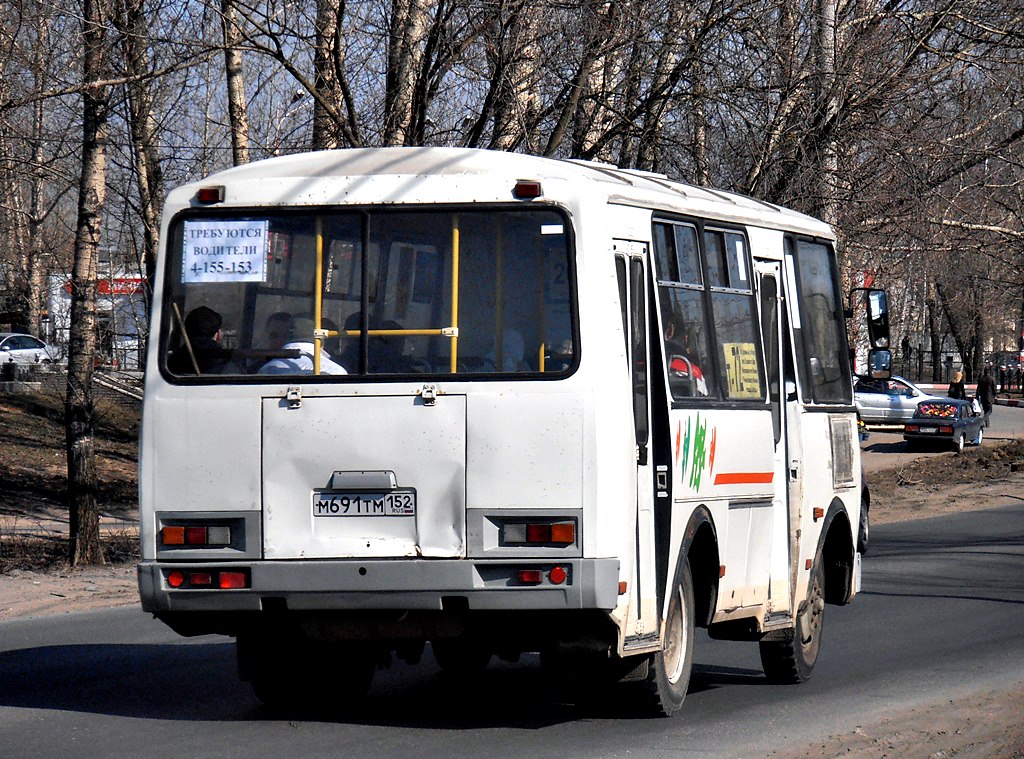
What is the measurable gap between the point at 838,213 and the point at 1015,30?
2961mm

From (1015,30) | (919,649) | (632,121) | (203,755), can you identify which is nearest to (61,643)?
(203,755)

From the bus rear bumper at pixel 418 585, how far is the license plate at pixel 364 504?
22 centimetres

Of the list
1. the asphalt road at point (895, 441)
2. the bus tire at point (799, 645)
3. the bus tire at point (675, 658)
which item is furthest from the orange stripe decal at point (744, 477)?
the asphalt road at point (895, 441)

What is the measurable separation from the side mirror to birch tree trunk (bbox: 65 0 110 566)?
8.75 metres

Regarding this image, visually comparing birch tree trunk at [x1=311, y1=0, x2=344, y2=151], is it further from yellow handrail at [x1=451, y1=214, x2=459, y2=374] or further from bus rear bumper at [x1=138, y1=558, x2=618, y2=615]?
bus rear bumper at [x1=138, y1=558, x2=618, y2=615]

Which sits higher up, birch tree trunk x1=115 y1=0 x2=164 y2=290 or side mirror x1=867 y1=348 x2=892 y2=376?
birch tree trunk x1=115 y1=0 x2=164 y2=290

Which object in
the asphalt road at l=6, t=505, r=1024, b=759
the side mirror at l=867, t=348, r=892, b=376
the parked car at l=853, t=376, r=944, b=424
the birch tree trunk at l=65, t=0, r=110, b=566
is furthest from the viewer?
the parked car at l=853, t=376, r=944, b=424

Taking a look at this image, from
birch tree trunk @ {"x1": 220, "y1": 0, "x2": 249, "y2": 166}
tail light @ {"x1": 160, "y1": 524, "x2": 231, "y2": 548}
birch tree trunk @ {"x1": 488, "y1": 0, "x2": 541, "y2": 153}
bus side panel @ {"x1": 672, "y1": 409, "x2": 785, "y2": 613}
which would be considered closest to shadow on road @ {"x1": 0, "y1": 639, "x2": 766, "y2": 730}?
bus side panel @ {"x1": 672, "y1": 409, "x2": 785, "y2": 613}

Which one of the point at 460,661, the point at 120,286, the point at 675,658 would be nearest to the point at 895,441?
the point at 120,286

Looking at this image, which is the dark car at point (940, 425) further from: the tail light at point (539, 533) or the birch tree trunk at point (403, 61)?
the tail light at point (539, 533)

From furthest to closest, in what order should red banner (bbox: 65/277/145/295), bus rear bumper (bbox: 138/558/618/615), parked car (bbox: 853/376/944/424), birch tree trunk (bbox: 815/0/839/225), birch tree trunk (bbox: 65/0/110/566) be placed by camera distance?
parked car (bbox: 853/376/944/424)
red banner (bbox: 65/277/145/295)
birch tree trunk (bbox: 815/0/839/225)
birch tree trunk (bbox: 65/0/110/566)
bus rear bumper (bbox: 138/558/618/615)

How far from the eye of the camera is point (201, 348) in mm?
7262

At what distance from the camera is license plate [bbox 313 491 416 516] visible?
6.86 meters

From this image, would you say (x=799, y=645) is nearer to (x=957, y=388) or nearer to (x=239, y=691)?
(x=239, y=691)
